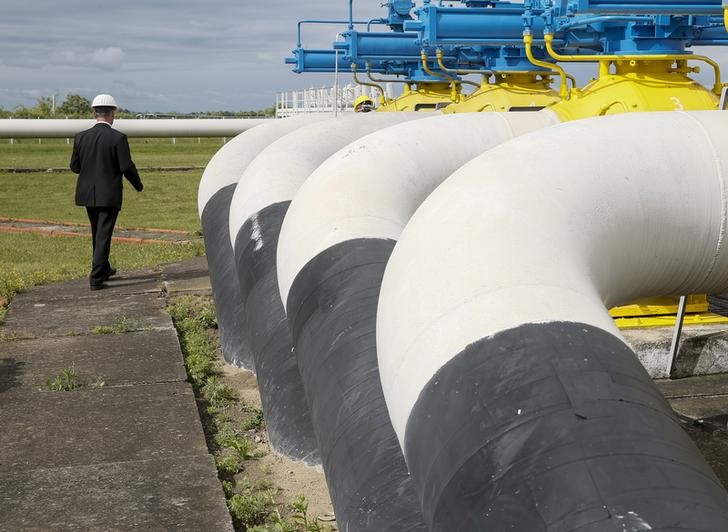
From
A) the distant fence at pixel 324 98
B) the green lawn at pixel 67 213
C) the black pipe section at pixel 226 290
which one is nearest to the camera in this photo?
the black pipe section at pixel 226 290

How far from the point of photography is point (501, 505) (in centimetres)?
179

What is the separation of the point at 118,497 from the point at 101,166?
511 cm

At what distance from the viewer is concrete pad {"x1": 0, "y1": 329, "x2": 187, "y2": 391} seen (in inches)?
218

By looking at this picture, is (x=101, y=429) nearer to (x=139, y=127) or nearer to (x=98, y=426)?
(x=98, y=426)

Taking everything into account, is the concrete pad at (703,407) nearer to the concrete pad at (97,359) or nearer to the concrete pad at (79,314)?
the concrete pad at (97,359)

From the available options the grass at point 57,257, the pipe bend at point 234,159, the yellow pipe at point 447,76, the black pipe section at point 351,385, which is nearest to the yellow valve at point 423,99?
the yellow pipe at point 447,76

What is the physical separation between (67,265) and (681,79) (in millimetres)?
6227

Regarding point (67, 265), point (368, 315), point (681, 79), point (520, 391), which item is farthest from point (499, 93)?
point (520, 391)

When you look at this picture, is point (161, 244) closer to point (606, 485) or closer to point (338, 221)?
point (338, 221)

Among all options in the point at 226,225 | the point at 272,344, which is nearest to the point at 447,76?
the point at 226,225

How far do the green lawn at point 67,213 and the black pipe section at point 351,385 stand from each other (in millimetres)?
4679

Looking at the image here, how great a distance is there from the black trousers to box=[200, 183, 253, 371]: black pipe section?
1.67 metres

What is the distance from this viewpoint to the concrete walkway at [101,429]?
3684 mm

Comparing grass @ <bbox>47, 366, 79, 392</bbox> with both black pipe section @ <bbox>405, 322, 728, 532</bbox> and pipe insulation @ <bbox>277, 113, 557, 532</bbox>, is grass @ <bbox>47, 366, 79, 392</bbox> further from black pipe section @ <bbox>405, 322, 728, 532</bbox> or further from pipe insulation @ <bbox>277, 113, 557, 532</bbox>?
black pipe section @ <bbox>405, 322, 728, 532</bbox>
